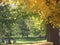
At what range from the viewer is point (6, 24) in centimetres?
1128

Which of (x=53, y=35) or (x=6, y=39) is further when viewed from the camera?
(x=6, y=39)

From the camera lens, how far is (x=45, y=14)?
17.3ft

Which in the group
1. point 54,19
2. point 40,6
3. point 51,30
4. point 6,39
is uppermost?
point 40,6

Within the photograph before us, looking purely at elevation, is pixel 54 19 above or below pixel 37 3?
below

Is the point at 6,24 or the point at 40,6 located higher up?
the point at 40,6

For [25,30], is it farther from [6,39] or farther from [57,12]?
[57,12]

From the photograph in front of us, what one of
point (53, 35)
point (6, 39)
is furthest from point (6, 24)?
point (53, 35)

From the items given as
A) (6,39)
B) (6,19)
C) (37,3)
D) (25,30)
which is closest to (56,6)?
(37,3)

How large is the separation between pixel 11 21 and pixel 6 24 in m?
0.36

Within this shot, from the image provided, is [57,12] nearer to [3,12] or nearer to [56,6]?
[56,6]

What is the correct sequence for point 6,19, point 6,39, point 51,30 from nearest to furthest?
point 51,30 → point 6,19 → point 6,39

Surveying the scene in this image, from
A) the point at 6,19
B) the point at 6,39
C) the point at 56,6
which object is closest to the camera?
the point at 56,6

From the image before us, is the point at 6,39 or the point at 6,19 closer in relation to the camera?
the point at 6,19

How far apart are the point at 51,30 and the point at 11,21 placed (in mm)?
3069
